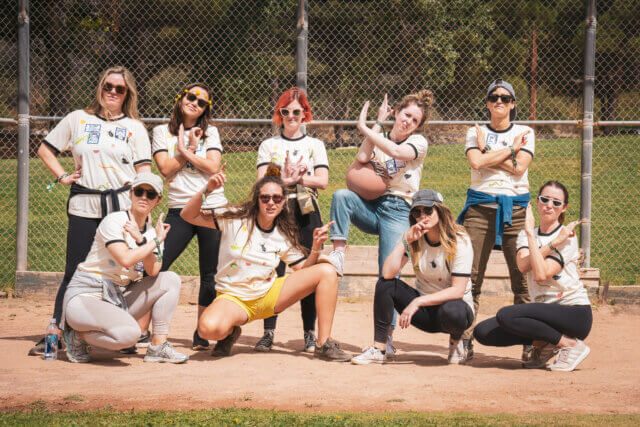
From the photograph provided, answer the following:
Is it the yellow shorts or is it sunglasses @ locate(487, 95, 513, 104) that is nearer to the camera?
the yellow shorts

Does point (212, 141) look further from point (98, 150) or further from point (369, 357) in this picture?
point (369, 357)

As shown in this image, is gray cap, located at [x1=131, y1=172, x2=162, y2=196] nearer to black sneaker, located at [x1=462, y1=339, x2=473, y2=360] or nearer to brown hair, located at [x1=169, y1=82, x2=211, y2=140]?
brown hair, located at [x1=169, y1=82, x2=211, y2=140]

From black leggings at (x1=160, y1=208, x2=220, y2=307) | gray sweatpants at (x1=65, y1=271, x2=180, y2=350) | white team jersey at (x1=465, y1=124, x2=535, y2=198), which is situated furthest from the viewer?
white team jersey at (x1=465, y1=124, x2=535, y2=198)

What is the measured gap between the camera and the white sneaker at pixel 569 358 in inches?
196

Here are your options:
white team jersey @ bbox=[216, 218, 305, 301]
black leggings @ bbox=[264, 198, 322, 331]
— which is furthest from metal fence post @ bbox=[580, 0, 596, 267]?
white team jersey @ bbox=[216, 218, 305, 301]

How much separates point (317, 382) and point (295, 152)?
1.86 metres

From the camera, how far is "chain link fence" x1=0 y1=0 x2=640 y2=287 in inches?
411

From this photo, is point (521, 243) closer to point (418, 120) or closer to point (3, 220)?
point (418, 120)

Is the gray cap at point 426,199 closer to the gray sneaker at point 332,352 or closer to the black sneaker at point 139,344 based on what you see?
the gray sneaker at point 332,352

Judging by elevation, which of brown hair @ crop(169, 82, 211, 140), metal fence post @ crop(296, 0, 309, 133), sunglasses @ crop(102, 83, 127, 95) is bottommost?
brown hair @ crop(169, 82, 211, 140)

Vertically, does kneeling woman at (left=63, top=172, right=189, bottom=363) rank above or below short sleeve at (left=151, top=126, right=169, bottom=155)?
below

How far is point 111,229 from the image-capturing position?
4.86 m

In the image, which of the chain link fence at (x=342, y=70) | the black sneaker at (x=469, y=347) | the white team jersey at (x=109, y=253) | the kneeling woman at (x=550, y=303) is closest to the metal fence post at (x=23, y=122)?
the chain link fence at (x=342, y=70)

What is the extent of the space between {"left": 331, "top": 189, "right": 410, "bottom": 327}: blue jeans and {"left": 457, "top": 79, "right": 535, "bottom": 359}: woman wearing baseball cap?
596 millimetres
